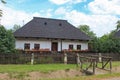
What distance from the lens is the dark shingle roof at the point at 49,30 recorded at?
1473 inches

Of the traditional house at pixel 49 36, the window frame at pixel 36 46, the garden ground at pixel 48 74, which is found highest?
the traditional house at pixel 49 36

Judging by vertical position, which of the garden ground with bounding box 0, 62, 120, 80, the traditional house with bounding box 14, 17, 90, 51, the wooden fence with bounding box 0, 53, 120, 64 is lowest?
the garden ground with bounding box 0, 62, 120, 80

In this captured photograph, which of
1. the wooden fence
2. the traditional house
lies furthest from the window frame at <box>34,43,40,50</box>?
the wooden fence

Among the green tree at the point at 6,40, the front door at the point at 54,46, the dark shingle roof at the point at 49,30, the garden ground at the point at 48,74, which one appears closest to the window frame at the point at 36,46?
the dark shingle roof at the point at 49,30

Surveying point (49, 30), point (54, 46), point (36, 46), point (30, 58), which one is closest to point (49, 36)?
point (49, 30)

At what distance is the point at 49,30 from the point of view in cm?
3953

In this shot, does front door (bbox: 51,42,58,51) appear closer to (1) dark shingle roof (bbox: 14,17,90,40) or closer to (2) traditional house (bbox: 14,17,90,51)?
(2) traditional house (bbox: 14,17,90,51)

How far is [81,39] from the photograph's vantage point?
40.3m

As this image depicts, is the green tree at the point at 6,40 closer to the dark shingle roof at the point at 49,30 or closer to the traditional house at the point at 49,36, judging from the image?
the traditional house at the point at 49,36

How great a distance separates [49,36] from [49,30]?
1.73 m

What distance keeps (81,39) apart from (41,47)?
21.1 ft

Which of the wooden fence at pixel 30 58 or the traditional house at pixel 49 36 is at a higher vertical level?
the traditional house at pixel 49 36

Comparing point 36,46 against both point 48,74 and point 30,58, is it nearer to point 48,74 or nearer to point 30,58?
point 30,58

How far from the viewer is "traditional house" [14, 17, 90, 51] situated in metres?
37.0
